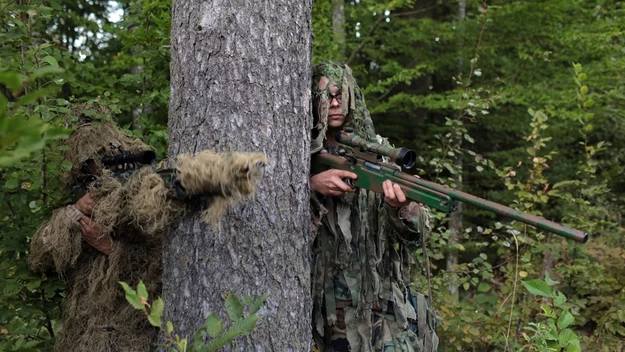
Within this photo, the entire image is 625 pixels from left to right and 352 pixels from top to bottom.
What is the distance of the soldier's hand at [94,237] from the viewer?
2881 mm

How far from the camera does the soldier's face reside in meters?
3.26

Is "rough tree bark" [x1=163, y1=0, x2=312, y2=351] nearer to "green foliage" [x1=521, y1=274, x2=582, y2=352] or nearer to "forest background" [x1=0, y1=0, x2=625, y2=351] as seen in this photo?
"forest background" [x1=0, y1=0, x2=625, y2=351]

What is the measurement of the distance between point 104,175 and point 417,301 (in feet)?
6.15

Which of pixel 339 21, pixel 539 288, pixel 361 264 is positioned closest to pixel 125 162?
→ pixel 361 264

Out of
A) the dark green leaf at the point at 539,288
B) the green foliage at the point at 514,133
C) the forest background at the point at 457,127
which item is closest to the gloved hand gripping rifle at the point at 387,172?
the dark green leaf at the point at 539,288

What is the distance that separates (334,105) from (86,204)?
1368 millimetres

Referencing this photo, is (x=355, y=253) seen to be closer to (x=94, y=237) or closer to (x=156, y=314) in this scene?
(x=94, y=237)

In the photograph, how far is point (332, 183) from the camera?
2977 millimetres

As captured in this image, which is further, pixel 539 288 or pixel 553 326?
pixel 553 326

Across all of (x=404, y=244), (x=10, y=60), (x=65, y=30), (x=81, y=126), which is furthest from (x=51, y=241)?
(x=65, y=30)

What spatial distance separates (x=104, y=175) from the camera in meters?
2.84

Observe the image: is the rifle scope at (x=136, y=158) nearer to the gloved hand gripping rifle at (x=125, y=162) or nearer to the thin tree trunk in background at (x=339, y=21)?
the gloved hand gripping rifle at (x=125, y=162)

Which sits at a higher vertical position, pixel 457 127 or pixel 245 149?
pixel 245 149

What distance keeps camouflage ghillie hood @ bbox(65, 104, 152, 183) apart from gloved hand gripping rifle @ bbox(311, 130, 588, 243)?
99 centimetres
